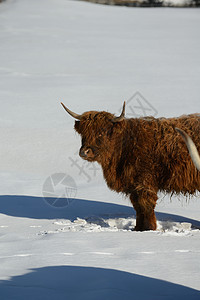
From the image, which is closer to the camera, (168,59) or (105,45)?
(168,59)

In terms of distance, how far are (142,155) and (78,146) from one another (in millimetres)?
4639

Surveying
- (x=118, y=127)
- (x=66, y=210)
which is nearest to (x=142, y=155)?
(x=118, y=127)

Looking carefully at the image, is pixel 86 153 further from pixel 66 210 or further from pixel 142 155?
pixel 66 210

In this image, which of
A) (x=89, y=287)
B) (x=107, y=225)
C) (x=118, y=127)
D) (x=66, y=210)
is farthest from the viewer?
(x=66, y=210)

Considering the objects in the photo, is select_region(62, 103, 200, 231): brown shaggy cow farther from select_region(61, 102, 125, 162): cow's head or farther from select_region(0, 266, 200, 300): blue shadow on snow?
select_region(0, 266, 200, 300): blue shadow on snow

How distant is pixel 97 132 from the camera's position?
17.9ft

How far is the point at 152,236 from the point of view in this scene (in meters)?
4.52

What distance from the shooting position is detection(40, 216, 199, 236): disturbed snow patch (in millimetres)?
5172

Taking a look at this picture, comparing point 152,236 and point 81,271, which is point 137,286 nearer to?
point 81,271

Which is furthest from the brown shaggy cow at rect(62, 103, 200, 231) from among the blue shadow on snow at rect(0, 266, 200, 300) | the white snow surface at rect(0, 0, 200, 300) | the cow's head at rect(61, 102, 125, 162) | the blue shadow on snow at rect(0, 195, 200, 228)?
the blue shadow on snow at rect(0, 266, 200, 300)

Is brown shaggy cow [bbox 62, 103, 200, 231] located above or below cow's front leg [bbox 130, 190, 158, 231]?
above

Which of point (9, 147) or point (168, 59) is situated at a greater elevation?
point (168, 59)

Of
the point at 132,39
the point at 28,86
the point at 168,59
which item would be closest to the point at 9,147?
the point at 28,86

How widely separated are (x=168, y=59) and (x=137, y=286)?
14.8 m
